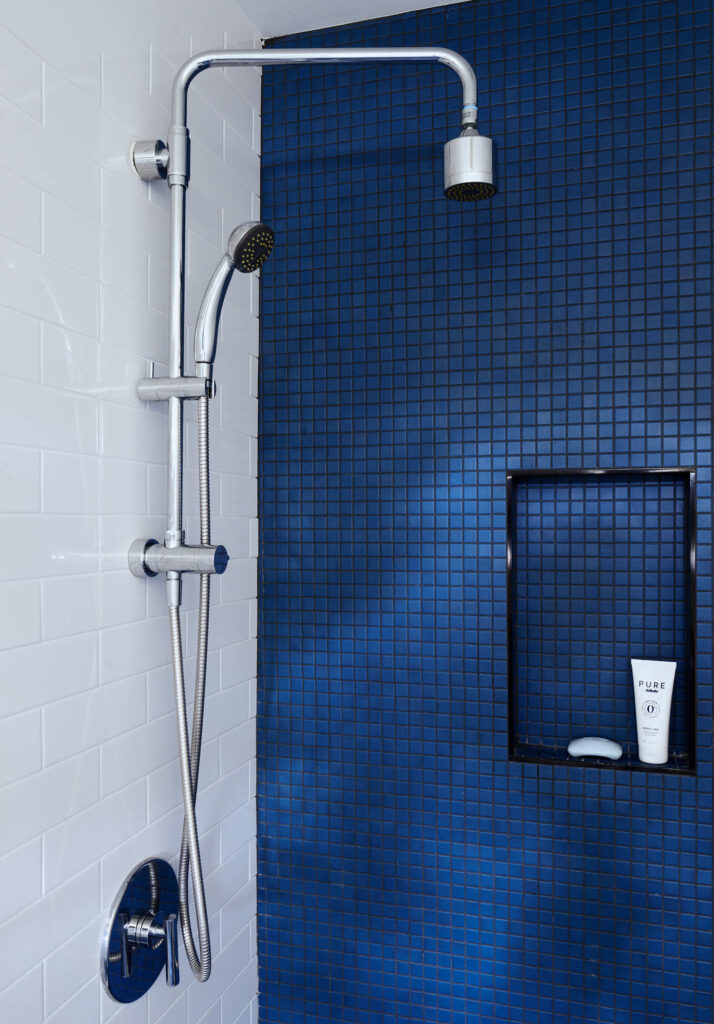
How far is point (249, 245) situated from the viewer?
117 centimetres

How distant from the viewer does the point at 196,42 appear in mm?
1402

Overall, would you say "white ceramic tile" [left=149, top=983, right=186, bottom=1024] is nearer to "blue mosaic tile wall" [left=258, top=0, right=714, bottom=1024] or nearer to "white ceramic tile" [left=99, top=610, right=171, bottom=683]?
"blue mosaic tile wall" [left=258, top=0, right=714, bottom=1024]

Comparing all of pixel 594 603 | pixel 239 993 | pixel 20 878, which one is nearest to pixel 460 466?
pixel 594 603

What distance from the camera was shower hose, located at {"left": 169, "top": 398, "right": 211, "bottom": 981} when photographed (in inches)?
46.3

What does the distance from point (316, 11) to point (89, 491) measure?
110 centimetres

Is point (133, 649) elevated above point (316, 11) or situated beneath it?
situated beneath

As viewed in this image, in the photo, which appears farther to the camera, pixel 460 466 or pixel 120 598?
pixel 460 466

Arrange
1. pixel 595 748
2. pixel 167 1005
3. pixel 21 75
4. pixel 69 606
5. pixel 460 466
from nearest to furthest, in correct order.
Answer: pixel 21 75
pixel 69 606
pixel 167 1005
pixel 595 748
pixel 460 466

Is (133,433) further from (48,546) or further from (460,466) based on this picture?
(460,466)

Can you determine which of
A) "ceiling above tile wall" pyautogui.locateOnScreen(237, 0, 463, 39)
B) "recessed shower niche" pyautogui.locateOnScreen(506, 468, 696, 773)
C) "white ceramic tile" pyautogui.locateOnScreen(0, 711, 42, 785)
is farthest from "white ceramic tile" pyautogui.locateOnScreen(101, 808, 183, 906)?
"ceiling above tile wall" pyautogui.locateOnScreen(237, 0, 463, 39)

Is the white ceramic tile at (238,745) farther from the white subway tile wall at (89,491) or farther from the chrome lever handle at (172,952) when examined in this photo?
the chrome lever handle at (172,952)

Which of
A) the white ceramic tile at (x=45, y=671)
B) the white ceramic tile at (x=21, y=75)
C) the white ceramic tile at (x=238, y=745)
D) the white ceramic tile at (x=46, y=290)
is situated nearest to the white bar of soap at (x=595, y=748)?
the white ceramic tile at (x=238, y=745)

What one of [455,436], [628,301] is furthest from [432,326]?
[628,301]

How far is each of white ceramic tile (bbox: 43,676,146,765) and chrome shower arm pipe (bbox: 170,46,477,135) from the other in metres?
0.79
